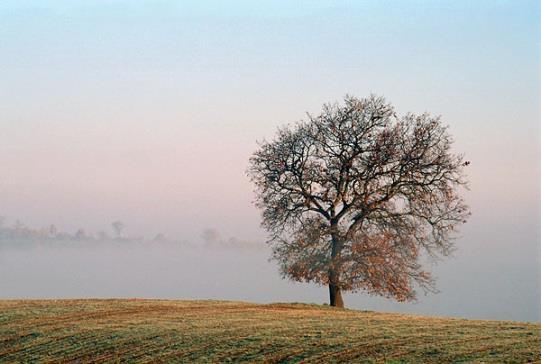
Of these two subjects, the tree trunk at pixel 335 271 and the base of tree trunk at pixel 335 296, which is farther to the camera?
the base of tree trunk at pixel 335 296

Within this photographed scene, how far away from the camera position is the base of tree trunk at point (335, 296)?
45.3 meters

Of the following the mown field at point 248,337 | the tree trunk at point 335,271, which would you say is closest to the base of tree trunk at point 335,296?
the tree trunk at point 335,271

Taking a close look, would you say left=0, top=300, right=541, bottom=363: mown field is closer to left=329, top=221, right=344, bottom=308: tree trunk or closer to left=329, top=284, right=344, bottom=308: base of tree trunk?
left=329, top=221, right=344, bottom=308: tree trunk

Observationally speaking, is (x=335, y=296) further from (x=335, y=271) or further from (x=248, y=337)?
(x=248, y=337)

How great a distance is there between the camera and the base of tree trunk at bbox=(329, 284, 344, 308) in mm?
45344

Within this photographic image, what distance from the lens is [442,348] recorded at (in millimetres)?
25547

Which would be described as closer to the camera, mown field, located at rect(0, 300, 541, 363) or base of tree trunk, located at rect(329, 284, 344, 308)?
mown field, located at rect(0, 300, 541, 363)

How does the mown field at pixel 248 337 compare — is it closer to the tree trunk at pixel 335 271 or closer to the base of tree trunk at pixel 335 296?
the tree trunk at pixel 335 271

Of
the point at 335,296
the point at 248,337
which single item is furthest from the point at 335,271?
the point at 248,337

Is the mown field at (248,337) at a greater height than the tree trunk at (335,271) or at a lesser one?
lesser

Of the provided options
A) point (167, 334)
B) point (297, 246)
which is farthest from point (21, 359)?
point (297, 246)

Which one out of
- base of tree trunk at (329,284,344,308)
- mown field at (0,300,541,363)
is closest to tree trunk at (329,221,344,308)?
base of tree trunk at (329,284,344,308)

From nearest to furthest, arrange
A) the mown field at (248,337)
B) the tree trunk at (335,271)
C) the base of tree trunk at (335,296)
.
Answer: the mown field at (248,337) < the tree trunk at (335,271) < the base of tree trunk at (335,296)

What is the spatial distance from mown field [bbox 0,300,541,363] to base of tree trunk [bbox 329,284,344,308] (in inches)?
238
